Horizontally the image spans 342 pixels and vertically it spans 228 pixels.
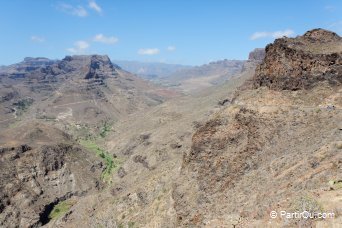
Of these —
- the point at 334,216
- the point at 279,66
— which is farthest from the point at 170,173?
the point at 334,216

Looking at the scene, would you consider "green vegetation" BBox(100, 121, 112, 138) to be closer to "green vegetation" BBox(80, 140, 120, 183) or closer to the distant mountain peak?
"green vegetation" BBox(80, 140, 120, 183)

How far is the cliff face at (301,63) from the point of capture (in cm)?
6109

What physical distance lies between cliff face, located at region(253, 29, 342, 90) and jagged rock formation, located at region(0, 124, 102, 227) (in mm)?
59104

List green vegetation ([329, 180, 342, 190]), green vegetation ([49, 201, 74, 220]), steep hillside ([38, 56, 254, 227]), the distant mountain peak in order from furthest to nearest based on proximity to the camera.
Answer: green vegetation ([49, 201, 74, 220]) → the distant mountain peak → steep hillside ([38, 56, 254, 227]) → green vegetation ([329, 180, 342, 190])

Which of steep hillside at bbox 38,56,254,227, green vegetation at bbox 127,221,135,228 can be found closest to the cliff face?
steep hillside at bbox 38,56,254,227

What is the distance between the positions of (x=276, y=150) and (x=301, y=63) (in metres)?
18.5

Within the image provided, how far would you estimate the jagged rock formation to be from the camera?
95312 mm

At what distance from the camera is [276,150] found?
50.4 meters

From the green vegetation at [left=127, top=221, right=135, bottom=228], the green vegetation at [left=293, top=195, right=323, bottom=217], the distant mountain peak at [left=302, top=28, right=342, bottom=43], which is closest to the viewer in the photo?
the green vegetation at [left=293, top=195, right=323, bottom=217]

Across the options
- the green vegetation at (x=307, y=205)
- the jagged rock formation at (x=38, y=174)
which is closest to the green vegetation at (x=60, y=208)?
the jagged rock formation at (x=38, y=174)

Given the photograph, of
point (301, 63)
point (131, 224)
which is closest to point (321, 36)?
point (301, 63)

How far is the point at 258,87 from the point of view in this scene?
218 ft

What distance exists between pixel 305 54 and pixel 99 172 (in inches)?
2979

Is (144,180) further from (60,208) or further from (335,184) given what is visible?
(335,184)
